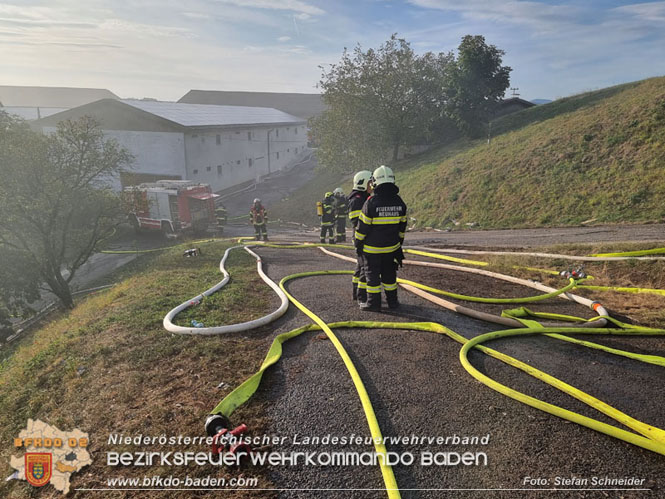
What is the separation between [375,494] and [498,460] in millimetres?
960

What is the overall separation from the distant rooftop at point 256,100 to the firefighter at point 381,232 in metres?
70.0

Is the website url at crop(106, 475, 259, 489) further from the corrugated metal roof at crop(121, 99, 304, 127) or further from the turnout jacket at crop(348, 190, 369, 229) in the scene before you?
the corrugated metal roof at crop(121, 99, 304, 127)

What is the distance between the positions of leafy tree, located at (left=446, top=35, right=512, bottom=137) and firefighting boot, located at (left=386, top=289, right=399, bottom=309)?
24.6m

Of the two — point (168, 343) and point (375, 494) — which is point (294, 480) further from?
point (168, 343)

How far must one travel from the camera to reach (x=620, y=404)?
11.6 ft

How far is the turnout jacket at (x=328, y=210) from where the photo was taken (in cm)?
1267

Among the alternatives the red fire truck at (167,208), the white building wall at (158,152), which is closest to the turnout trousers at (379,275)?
the red fire truck at (167,208)

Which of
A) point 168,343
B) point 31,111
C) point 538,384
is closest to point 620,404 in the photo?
point 538,384

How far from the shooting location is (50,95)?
77.1 m

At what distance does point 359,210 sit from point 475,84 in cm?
2401

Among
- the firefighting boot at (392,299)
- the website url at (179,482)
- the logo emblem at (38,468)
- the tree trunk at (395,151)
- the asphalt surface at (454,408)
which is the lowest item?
the logo emblem at (38,468)

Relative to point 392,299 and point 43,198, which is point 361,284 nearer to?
point 392,299

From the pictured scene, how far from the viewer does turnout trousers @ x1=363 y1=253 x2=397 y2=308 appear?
5.77 meters

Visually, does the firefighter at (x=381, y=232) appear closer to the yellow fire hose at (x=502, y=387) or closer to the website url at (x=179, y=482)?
the yellow fire hose at (x=502, y=387)
